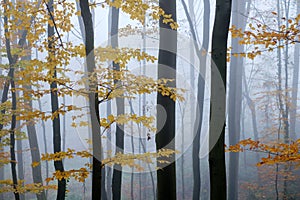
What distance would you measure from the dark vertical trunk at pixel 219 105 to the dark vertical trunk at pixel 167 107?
4.89ft

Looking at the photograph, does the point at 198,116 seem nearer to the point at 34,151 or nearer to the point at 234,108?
the point at 234,108

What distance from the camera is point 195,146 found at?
11.9m

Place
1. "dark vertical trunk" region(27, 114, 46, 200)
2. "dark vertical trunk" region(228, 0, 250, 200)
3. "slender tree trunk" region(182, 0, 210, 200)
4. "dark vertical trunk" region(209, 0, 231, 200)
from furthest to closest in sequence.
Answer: "dark vertical trunk" region(228, 0, 250, 200) < "slender tree trunk" region(182, 0, 210, 200) < "dark vertical trunk" region(27, 114, 46, 200) < "dark vertical trunk" region(209, 0, 231, 200)

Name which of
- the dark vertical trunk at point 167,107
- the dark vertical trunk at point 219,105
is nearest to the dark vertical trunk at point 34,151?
the dark vertical trunk at point 167,107

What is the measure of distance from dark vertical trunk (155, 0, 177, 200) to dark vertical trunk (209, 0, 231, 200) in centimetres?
149

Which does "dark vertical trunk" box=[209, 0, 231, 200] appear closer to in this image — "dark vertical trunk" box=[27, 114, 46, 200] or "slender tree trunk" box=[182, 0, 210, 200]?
"slender tree trunk" box=[182, 0, 210, 200]

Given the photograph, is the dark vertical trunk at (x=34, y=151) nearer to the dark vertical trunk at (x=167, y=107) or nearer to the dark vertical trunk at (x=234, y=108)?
the dark vertical trunk at (x=167, y=107)

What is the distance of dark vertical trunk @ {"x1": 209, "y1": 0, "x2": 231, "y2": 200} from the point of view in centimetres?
400

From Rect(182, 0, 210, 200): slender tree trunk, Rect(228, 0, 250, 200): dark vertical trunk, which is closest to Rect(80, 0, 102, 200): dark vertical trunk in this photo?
Rect(182, 0, 210, 200): slender tree trunk

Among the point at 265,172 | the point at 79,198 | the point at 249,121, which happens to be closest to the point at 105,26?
the point at 249,121

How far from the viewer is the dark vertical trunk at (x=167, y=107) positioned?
545 cm

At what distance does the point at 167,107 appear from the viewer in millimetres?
5605

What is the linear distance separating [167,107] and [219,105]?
1.58 m

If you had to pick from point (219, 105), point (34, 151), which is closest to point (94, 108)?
point (219, 105)
